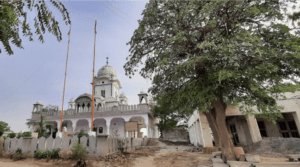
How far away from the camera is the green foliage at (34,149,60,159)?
25.8 ft

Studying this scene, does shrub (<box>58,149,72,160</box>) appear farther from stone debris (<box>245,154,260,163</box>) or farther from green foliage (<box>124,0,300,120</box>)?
stone debris (<box>245,154,260,163</box>)

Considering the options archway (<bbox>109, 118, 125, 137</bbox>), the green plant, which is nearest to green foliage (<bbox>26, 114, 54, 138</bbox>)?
archway (<bbox>109, 118, 125, 137</bbox>)

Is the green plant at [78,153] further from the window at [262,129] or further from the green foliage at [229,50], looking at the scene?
the window at [262,129]

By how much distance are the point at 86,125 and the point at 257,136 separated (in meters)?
23.6

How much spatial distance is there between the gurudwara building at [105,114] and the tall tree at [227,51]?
46.2 feet

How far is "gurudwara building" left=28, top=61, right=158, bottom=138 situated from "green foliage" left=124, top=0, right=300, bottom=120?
47.0 ft

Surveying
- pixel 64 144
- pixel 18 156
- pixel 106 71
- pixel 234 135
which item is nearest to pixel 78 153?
pixel 64 144

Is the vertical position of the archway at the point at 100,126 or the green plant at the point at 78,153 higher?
the archway at the point at 100,126

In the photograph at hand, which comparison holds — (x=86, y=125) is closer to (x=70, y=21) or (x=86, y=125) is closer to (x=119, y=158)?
(x=119, y=158)

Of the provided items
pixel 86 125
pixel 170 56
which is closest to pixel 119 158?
pixel 170 56

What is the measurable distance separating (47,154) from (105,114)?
14.2 metres

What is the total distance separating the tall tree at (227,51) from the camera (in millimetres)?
5281

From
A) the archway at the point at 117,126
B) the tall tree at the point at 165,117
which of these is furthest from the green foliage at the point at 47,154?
the tall tree at the point at 165,117

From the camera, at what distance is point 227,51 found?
500 centimetres
